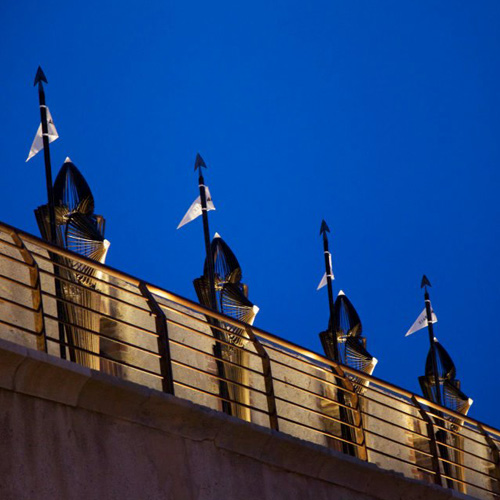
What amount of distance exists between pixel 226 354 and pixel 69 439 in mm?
3915

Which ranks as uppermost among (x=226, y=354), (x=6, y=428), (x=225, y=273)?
(x=225, y=273)

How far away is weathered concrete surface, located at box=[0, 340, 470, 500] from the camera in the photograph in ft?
21.1

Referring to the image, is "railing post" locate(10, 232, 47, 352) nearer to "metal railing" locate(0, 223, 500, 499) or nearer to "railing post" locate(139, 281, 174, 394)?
"metal railing" locate(0, 223, 500, 499)

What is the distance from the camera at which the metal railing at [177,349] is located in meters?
7.39

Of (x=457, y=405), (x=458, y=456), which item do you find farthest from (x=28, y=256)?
(x=457, y=405)

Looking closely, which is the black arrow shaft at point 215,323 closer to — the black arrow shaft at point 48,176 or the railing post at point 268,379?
the railing post at point 268,379

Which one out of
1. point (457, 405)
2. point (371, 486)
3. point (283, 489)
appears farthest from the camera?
point (457, 405)

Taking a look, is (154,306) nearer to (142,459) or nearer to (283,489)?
(142,459)

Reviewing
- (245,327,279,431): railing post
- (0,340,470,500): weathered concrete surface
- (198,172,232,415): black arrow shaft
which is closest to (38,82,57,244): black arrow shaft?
(198,172,232,415): black arrow shaft

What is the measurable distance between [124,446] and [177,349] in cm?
358

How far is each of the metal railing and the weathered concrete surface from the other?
0.21m

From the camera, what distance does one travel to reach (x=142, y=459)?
7.19m

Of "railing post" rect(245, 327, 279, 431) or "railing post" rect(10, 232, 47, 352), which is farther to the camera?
"railing post" rect(245, 327, 279, 431)

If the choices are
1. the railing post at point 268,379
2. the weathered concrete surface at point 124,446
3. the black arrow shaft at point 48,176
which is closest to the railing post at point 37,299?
the weathered concrete surface at point 124,446
